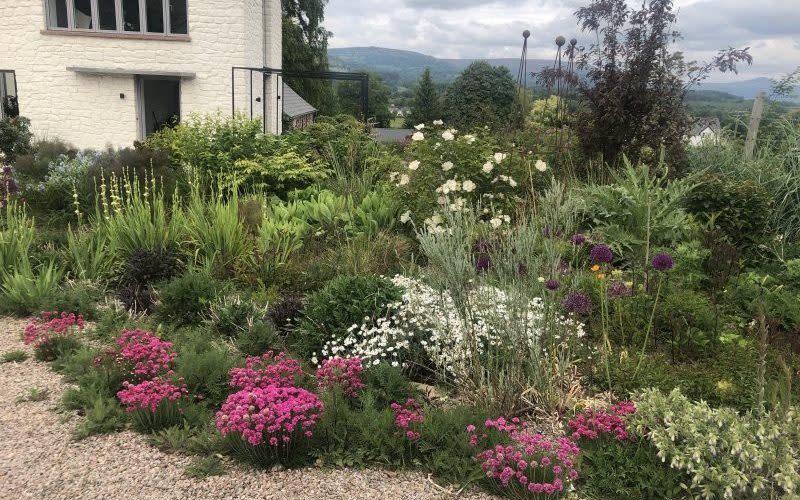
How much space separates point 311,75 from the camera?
45.6 ft

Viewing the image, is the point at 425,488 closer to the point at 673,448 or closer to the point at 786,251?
the point at 673,448

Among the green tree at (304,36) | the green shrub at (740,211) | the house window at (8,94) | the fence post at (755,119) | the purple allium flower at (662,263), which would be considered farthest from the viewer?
the green tree at (304,36)

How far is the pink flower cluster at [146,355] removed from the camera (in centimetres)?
333

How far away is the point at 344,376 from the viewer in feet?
10.7

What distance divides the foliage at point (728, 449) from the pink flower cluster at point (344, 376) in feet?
4.90

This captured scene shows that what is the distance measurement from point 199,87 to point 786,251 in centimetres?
1314

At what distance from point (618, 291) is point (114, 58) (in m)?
14.1

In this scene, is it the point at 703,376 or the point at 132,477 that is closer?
the point at 132,477

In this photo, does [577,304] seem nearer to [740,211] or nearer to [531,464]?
[531,464]

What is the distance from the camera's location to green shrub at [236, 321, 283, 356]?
3.98 m

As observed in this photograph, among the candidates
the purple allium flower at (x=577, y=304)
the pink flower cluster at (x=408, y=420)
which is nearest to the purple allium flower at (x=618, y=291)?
the purple allium flower at (x=577, y=304)

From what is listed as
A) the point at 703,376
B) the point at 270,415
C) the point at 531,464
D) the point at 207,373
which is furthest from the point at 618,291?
the point at 207,373

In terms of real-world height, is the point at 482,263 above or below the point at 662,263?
below

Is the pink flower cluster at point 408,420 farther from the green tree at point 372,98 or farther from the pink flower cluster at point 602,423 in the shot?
the green tree at point 372,98
